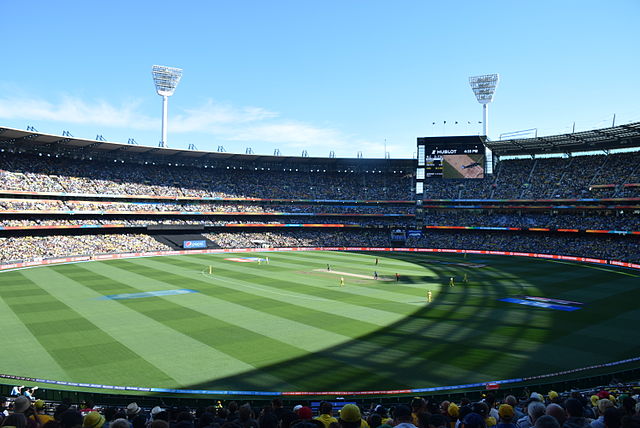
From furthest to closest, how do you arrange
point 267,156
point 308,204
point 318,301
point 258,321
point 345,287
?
1. point 308,204
2. point 267,156
3. point 345,287
4. point 318,301
5. point 258,321

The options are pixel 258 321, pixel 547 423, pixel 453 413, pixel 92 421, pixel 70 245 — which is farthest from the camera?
pixel 70 245

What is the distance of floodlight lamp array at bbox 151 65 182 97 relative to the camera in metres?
90.2

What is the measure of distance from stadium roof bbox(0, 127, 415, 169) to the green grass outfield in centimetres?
Answer: 2740

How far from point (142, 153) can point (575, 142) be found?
78551 millimetres

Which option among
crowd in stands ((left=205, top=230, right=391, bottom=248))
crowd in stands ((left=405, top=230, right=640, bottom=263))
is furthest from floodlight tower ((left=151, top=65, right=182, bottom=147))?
crowd in stands ((left=405, top=230, right=640, bottom=263))

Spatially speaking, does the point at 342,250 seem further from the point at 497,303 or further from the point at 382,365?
the point at 382,365

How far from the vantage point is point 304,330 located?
85.4 ft

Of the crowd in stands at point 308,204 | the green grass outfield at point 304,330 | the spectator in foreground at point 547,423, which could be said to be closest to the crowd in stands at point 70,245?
the crowd in stands at point 308,204

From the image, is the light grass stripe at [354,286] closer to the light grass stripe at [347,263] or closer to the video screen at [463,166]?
the light grass stripe at [347,263]

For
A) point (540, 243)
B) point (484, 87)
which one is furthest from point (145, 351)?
point (484, 87)

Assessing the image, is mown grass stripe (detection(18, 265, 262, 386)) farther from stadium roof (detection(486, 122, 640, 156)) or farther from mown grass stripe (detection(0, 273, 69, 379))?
stadium roof (detection(486, 122, 640, 156))

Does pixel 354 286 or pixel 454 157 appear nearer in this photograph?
pixel 354 286

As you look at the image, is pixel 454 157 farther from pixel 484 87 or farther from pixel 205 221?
pixel 205 221

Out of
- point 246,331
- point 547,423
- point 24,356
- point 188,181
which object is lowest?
point 24,356
